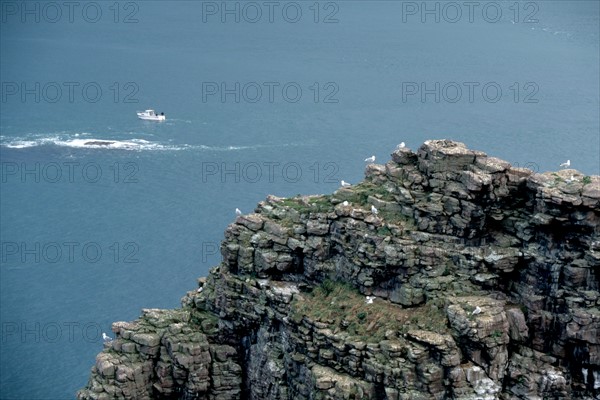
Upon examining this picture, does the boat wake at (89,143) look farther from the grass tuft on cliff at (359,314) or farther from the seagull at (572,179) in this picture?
the seagull at (572,179)

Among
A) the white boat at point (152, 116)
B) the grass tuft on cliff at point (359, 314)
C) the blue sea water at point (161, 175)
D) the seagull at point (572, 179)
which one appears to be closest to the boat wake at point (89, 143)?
the blue sea water at point (161, 175)

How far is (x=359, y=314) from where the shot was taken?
295 ft

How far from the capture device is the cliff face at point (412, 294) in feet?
280

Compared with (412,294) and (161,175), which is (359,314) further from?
(161,175)

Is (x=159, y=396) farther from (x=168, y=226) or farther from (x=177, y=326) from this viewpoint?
(x=168, y=226)

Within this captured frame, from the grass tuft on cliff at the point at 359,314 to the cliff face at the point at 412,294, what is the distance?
0.32 feet

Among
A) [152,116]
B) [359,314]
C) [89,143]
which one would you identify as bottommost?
[89,143]

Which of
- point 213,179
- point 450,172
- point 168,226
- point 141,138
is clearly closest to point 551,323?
point 450,172

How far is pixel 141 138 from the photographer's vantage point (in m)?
187

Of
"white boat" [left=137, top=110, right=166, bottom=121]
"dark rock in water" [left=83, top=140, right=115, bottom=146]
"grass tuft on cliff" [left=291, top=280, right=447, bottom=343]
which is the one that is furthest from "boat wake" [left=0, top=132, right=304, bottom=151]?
"grass tuft on cliff" [left=291, top=280, right=447, bottom=343]

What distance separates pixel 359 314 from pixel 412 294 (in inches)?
157

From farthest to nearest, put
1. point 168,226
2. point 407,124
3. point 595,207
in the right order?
1. point 407,124
2. point 168,226
3. point 595,207

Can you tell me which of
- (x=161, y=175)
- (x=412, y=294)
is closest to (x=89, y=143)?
(x=161, y=175)

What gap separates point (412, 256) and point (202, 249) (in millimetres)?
59218
